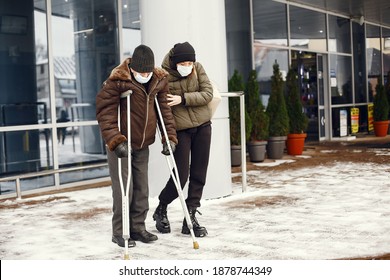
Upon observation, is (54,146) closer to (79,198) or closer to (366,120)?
(79,198)

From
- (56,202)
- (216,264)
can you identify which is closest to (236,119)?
(56,202)

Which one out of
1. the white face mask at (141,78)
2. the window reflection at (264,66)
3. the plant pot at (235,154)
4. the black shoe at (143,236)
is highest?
Answer: the window reflection at (264,66)

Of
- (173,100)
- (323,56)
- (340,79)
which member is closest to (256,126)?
(323,56)

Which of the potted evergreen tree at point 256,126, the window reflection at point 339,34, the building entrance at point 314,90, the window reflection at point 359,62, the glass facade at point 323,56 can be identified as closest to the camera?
the potted evergreen tree at point 256,126

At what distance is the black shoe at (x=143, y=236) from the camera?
4.78m

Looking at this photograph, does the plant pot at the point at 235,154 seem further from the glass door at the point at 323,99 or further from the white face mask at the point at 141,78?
the white face mask at the point at 141,78

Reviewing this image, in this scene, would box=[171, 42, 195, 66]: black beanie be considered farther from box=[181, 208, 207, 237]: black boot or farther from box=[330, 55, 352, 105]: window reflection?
box=[330, 55, 352, 105]: window reflection

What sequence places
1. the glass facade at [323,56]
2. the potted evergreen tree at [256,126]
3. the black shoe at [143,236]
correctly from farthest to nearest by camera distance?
the glass facade at [323,56] < the potted evergreen tree at [256,126] < the black shoe at [143,236]

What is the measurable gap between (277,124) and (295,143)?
765 millimetres

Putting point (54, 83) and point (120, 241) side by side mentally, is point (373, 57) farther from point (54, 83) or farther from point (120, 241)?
point (120, 241)

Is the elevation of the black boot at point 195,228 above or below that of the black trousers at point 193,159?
below

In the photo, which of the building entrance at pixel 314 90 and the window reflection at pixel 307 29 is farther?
the building entrance at pixel 314 90

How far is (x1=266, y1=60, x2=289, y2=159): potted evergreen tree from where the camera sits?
11133mm

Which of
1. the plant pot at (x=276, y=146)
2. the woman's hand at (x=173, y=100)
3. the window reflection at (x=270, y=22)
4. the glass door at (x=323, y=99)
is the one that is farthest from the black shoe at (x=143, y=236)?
the glass door at (x=323, y=99)
